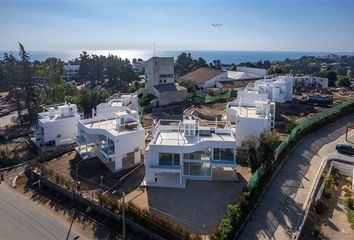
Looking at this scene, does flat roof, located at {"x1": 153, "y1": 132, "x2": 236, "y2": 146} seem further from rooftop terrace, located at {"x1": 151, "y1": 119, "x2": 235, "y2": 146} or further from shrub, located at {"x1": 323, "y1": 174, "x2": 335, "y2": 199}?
shrub, located at {"x1": 323, "y1": 174, "x2": 335, "y2": 199}

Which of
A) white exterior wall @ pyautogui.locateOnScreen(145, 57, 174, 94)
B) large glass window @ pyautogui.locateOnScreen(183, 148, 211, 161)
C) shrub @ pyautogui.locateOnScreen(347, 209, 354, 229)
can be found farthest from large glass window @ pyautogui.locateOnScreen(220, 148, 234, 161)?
white exterior wall @ pyautogui.locateOnScreen(145, 57, 174, 94)

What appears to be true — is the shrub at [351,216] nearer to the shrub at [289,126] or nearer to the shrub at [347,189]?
the shrub at [347,189]

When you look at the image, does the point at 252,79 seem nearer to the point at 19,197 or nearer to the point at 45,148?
the point at 45,148

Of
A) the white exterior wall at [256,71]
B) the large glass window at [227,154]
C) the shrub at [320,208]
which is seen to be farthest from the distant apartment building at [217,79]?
the shrub at [320,208]

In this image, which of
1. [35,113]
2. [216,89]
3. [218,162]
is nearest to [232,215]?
[218,162]

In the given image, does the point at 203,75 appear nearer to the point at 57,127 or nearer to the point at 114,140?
the point at 57,127

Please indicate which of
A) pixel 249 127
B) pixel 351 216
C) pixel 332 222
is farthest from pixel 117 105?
pixel 351 216
